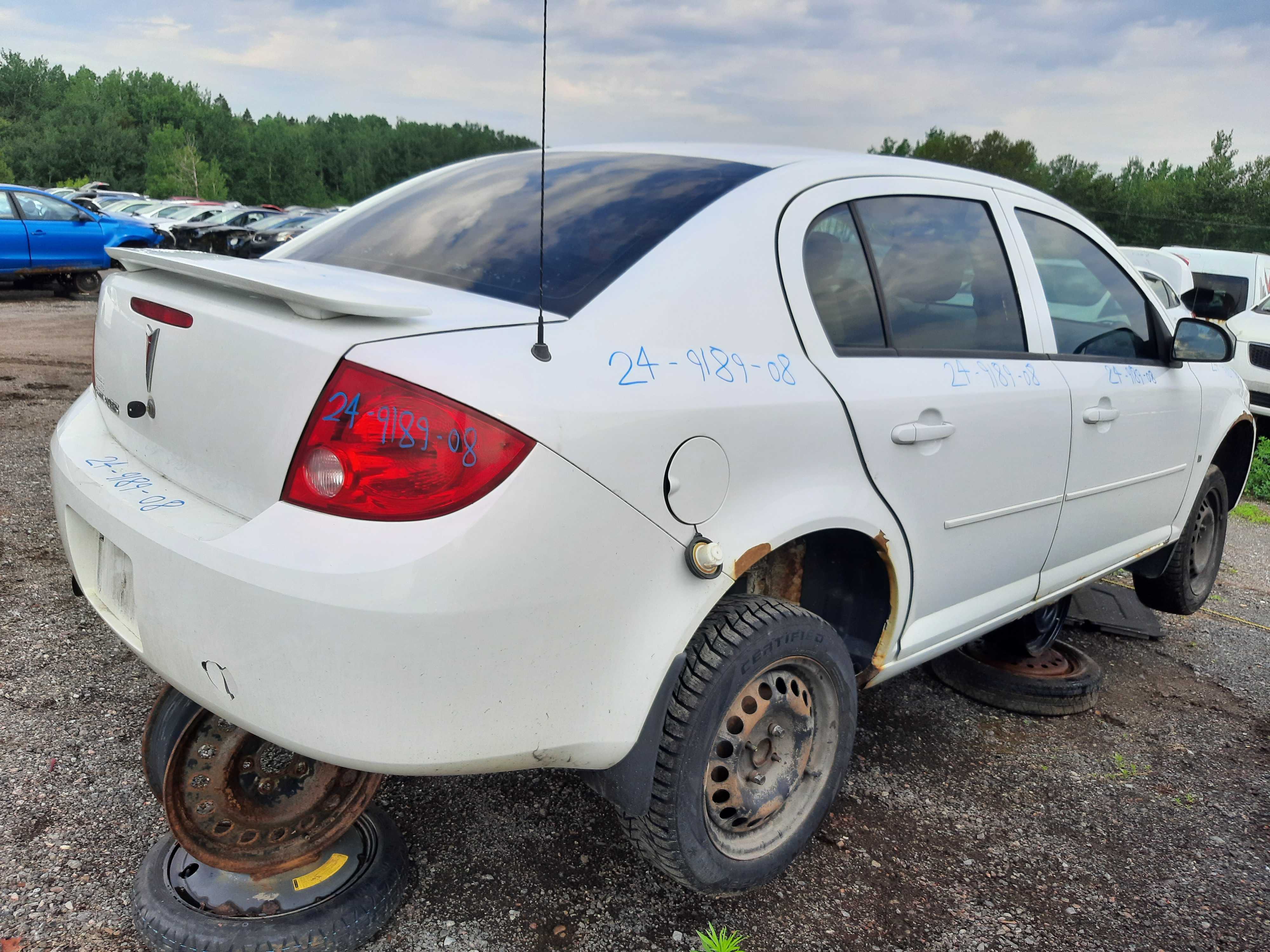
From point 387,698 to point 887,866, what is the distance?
149 centimetres

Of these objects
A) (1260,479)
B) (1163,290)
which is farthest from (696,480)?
(1163,290)

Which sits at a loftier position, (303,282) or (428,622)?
(303,282)

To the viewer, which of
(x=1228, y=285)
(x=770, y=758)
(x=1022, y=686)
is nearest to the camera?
(x=770, y=758)

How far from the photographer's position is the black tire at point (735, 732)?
1902 mm

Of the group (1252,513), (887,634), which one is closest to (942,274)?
(887,634)

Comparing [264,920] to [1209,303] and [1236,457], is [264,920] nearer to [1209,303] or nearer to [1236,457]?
[1236,457]

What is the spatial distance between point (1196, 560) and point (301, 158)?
9413cm

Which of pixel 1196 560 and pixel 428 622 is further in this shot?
pixel 1196 560

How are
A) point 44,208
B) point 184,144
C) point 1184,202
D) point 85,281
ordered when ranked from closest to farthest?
point 44,208, point 85,281, point 1184,202, point 184,144

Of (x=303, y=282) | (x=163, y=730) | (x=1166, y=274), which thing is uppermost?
(x=1166, y=274)

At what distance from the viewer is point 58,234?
13500 millimetres

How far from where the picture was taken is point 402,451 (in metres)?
1.56

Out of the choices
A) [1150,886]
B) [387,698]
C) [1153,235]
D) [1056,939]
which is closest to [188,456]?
[387,698]

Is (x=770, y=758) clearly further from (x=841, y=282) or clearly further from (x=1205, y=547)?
(x=1205, y=547)
